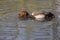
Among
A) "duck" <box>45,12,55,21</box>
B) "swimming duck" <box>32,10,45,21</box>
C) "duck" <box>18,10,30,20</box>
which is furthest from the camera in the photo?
"duck" <box>18,10,30,20</box>

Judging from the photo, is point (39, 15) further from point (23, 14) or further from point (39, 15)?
point (23, 14)

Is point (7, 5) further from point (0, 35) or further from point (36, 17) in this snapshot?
point (0, 35)

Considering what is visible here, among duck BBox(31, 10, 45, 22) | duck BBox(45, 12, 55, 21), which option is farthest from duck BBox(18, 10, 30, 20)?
duck BBox(45, 12, 55, 21)

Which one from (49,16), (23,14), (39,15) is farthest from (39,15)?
(23,14)

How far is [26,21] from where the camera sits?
13867 millimetres

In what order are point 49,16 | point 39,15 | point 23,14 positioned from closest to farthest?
point 49,16 < point 39,15 < point 23,14

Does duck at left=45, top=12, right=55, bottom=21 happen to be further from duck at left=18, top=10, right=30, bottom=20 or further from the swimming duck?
duck at left=18, top=10, right=30, bottom=20

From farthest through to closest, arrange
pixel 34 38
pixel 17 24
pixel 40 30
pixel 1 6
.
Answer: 1. pixel 1 6
2. pixel 17 24
3. pixel 40 30
4. pixel 34 38

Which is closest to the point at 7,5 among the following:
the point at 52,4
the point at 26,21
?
the point at 52,4

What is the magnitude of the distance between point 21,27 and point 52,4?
544cm

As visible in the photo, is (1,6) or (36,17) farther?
(1,6)

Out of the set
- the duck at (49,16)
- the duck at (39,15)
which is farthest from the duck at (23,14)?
the duck at (49,16)

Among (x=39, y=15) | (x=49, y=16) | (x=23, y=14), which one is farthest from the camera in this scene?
(x=23, y=14)

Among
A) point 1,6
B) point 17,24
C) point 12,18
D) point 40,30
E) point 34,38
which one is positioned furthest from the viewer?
point 1,6
